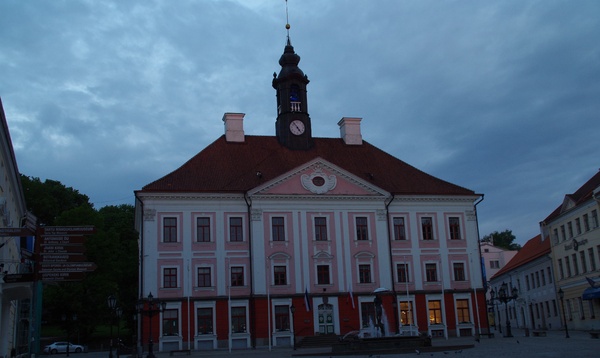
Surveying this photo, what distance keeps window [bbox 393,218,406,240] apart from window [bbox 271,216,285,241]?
8013 mm

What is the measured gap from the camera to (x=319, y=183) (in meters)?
44.2

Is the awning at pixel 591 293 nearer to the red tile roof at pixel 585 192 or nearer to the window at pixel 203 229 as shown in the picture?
the red tile roof at pixel 585 192

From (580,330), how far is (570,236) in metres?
6.87

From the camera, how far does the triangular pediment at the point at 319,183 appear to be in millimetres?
43375

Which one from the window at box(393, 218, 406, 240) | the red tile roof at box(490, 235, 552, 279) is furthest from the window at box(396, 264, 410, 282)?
the red tile roof at box(490, 235, 552, 279)

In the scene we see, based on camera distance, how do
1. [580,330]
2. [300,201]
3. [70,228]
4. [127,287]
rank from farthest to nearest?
[127,287], [580,330], [300,201], [70,228]

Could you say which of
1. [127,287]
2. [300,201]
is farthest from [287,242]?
[127,287]

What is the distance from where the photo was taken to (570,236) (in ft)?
159

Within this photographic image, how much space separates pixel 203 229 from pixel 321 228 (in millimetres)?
7915

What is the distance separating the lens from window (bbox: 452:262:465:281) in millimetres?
45188

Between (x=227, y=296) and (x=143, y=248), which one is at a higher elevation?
(x=143, y=248)

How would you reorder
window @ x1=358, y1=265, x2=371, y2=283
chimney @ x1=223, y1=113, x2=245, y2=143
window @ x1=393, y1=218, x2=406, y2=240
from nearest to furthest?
1. window @ x1=358, y1=265, x2=371, y2=283
2. window @ x1=393, y1=218, x2=406, y2=240
3. chimney @ x1=223, y1=113, x2=245, y2=143

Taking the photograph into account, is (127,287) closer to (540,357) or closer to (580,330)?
(580,330)

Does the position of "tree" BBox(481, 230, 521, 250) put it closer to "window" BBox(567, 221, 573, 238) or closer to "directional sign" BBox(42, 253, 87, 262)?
"window" BBox(567, 221, 573, 238)
